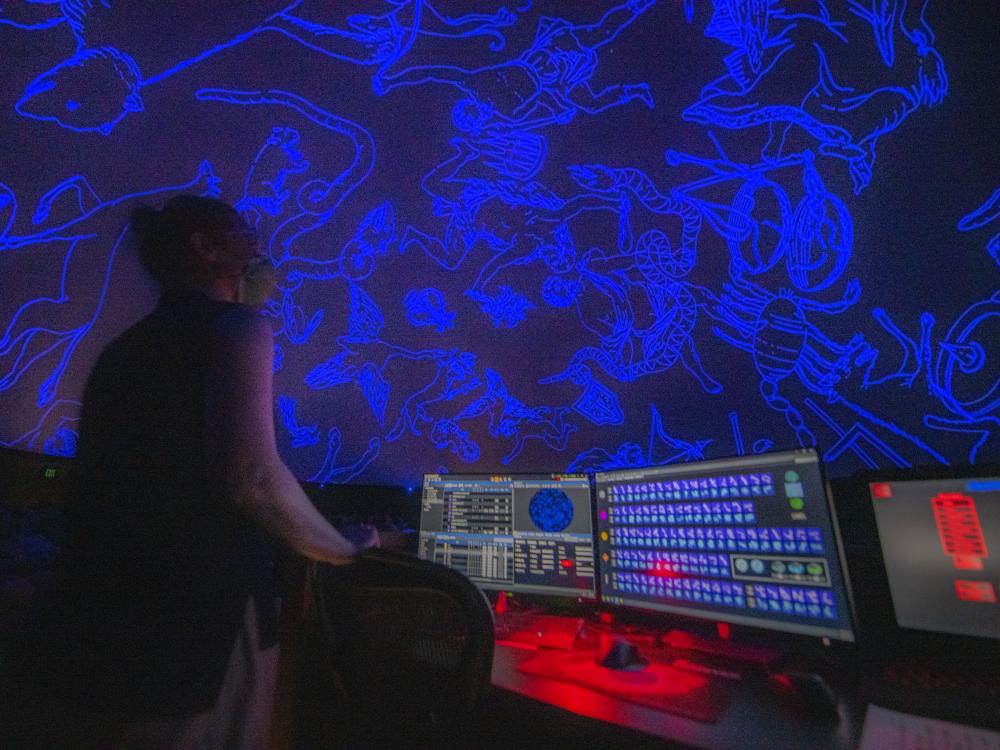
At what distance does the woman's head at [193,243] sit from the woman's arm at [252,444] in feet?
0.70

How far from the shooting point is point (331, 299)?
2850 millimetres

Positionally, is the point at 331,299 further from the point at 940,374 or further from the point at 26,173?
the point at 940,374

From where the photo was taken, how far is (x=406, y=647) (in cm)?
85

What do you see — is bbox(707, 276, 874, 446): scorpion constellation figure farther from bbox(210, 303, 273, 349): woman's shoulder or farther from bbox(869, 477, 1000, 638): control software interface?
bbox(210, 303, 273, 349): woman's shoulder

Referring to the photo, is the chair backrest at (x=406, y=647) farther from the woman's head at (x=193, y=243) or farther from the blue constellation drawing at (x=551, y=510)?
the blue constellation drawing at (x=551, y=510)

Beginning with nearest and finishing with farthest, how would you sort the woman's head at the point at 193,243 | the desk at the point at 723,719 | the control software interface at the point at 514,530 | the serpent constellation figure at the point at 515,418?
1. the desk at the point at 723,719
2. the woman's head at the point at 193,243
3. the control software interface at the point at 514,530
4. the serpent constellation figure at the point at 515,418

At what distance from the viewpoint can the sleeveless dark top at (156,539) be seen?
28.8 inches

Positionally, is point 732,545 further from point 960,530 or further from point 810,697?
point 960,530

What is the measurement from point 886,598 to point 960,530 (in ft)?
0.83

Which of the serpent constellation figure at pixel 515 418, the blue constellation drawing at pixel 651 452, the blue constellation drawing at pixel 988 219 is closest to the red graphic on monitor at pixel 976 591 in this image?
the blue constellation drawing at pixel 651 452

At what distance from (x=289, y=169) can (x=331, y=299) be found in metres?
0.80

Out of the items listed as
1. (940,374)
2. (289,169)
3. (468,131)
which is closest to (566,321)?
(468,131)

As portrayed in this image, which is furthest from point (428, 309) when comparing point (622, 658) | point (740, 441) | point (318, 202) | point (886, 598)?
point (886, 598)

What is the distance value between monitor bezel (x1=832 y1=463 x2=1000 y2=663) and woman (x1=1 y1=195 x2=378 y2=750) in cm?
128
